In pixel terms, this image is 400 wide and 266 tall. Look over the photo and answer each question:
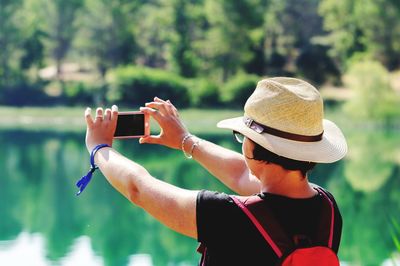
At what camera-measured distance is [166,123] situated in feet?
5.36

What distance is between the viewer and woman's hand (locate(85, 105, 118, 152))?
1.43 m

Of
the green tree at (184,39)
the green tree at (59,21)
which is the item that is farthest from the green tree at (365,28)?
the green tree at (59,21)

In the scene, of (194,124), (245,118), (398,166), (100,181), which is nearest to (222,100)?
(194,124)

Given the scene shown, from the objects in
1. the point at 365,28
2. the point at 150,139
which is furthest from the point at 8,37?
the point at 150,139

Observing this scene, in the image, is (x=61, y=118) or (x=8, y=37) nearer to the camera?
(x=61, y=118)

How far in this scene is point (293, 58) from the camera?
103 ft

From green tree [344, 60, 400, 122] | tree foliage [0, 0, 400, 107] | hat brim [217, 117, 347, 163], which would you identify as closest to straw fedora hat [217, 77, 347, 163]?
hat brim [217, 117, 347, 163]

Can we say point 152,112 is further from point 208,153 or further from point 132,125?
point 208,153

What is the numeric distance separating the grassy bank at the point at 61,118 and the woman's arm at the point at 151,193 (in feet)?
63.2

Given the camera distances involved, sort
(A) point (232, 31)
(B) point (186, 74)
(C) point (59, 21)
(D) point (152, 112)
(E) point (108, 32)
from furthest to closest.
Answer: (C) point (59, 21) → (E) point (108, 32) → (B) point (186, 74) → (A) point (232, 31) → (D) point (152, 112)

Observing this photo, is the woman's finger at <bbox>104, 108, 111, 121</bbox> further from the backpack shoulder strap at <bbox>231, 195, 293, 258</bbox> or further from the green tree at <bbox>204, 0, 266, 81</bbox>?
the green tree at <bbox>204, 0, 266, 81</bbox>

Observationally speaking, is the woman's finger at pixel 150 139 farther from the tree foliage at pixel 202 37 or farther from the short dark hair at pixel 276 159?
the tree foliage at pixel 202 37

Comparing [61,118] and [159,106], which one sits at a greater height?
[159,106]

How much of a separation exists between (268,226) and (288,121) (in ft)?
0.62
